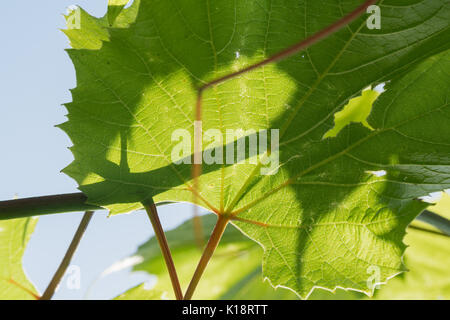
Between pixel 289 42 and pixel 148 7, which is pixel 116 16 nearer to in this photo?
pixel 148 7

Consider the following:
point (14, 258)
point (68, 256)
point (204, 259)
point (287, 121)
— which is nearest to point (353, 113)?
point (287, 121)

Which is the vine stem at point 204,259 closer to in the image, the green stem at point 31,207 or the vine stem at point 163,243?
the vine stem at point 163,243

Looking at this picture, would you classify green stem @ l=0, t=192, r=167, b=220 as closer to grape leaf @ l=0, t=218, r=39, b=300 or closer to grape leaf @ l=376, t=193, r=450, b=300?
grape leaf @ l=0, t=218, r=39, b=300

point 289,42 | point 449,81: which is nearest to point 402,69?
point 449,81

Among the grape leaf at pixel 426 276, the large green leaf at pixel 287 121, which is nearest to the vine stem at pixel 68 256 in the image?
the large green leaf at pixel 287 121

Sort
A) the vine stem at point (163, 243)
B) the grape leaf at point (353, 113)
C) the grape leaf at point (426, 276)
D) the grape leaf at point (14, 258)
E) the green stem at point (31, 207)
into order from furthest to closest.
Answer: the grape leaf at point (426, 276), the grape leaf at point (14, 258), the grape leaf at point (353, 113), the vine stem at point (163, 243), the green stem at point (31, 207)

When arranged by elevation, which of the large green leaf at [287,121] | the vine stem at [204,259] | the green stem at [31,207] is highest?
the large green leaf at [287,121]
